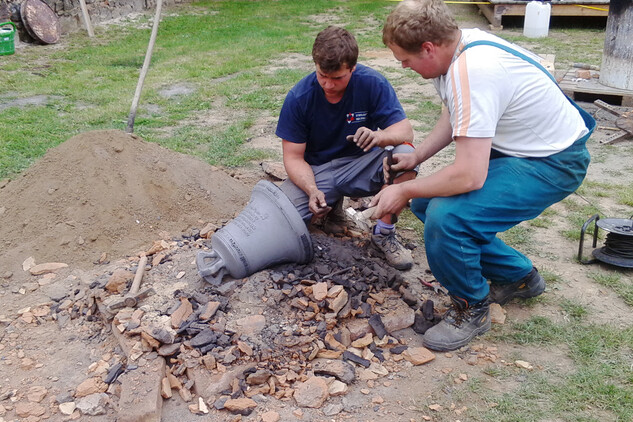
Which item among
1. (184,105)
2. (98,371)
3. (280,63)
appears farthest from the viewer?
(280,63)

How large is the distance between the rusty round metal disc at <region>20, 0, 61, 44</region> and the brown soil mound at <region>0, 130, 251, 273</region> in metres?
7.80

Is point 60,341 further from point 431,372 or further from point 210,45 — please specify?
point 210,45

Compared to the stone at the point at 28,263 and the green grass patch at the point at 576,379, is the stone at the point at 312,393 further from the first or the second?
the stone at the point at 28,263

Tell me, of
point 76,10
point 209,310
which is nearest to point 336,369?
point 209,310

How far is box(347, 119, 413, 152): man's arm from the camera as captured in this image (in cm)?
352

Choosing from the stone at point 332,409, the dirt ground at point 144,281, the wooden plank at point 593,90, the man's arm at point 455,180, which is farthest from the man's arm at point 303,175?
the wooden plank at point 593,90

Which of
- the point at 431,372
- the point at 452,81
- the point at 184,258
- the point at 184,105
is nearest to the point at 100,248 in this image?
the point at 184,258

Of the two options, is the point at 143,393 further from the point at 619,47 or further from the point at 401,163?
the point at 619,47

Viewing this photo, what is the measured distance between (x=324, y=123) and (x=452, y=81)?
1.20 metres

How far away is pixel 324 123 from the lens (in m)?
3.72

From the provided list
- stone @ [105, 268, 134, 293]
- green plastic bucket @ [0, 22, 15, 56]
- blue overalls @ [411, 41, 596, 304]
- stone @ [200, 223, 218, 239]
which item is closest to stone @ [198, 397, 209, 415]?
stone @ [105, 268, 134, 293]

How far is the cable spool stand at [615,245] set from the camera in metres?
3.68

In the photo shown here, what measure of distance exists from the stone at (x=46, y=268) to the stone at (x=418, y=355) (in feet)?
7.18

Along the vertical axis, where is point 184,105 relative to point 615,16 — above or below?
below
